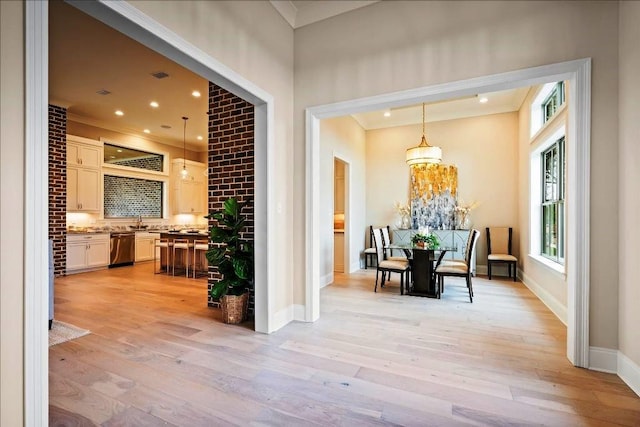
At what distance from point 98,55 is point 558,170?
6475 mm

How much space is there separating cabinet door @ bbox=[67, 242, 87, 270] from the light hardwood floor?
289 centimetres

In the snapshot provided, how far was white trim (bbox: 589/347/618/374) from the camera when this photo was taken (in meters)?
2.40

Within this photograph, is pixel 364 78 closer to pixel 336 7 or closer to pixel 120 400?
pixel 336 7

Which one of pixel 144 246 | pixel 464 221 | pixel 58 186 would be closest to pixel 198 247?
pixel 144 246

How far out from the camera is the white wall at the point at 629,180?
2.17m

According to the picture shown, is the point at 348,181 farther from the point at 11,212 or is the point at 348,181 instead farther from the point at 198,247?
the point at 11,212

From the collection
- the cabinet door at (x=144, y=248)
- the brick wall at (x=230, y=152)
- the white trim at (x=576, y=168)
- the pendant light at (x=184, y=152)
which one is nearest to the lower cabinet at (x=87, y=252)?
the cabinet door at (x=144, y=248)

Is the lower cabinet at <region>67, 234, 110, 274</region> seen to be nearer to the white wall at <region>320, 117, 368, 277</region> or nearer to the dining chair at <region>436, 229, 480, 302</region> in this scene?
the white wall at <region>320, 117, 368, 277</region>

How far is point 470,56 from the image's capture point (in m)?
2.81

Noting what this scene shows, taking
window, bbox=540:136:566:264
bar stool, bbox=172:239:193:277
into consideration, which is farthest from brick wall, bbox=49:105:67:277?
window, bbox=540:136:566:264

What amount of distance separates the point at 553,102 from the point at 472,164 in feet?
7.39

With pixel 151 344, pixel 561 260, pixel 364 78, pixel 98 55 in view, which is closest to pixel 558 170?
pixel 561 260

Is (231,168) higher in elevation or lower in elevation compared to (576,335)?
higher

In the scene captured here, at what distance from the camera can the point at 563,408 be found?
196 centimetres
